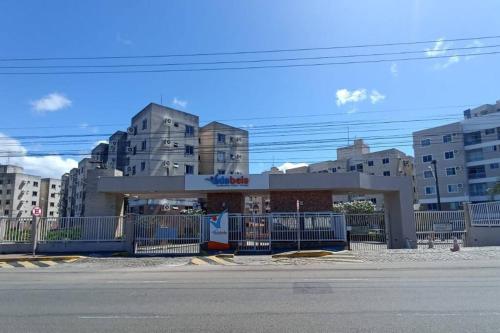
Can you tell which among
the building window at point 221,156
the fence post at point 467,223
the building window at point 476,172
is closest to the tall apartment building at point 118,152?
the building window at point 221,156

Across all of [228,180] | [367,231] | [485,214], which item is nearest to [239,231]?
[228,180]

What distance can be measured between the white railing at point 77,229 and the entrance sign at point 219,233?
17.4ft

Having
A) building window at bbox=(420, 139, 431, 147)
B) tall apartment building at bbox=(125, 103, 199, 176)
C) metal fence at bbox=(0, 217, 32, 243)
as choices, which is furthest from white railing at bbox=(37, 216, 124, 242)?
building window at bbox=(420, 139, 431, 147)

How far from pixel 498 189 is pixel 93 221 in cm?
5268

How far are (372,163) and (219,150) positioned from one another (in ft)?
112

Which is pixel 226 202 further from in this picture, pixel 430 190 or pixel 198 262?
pixel 430 190

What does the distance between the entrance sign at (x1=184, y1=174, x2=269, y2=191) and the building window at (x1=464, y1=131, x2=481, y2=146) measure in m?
55.0

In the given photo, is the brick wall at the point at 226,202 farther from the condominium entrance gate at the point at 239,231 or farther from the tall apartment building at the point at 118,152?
the tall apartment building at the point at 118,152

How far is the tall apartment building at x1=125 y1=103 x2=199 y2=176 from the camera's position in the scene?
193 feet

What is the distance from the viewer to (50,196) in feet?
380

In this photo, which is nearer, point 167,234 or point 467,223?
point 167,234

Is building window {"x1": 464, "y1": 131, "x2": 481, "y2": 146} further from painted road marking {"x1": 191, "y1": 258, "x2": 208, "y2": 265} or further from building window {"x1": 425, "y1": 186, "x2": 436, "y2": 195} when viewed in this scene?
painted road marking {"x1": 191, "y1": 258, "x2": 208, "y2": 265}

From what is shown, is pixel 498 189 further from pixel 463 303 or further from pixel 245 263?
pixel 463 303

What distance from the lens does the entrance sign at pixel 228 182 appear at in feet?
82.2
